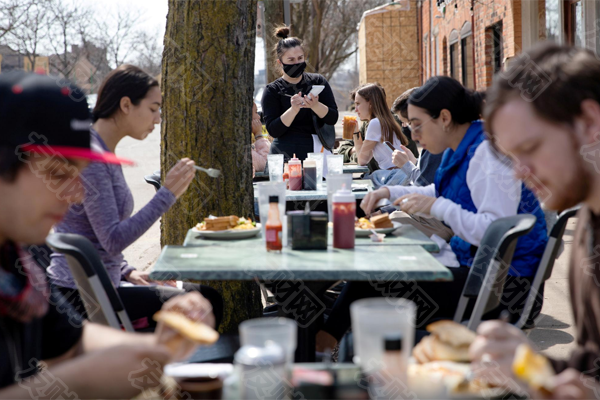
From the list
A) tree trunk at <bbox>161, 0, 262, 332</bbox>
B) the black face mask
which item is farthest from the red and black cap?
the black face mask

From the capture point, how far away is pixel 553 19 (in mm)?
10047

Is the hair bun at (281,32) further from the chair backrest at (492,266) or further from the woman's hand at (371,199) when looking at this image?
the chair backrest at (492,266)

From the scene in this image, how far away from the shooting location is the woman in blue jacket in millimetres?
3025

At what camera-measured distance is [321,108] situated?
604 centimetres

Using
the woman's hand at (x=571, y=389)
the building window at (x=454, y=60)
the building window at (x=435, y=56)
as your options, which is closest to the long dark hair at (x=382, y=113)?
the woman's hand at (x=571, y=389)

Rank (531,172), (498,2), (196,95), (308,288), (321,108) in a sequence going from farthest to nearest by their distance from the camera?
(498,2) → (321,108) → (196,95) → (308,288) → (531,172)

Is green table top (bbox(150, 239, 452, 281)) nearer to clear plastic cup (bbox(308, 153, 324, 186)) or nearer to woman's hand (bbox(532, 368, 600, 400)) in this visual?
woman's hand (bbox(532, 368, 600, 400))

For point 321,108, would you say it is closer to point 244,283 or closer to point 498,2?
point 244,283

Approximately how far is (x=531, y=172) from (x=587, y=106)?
0.18m

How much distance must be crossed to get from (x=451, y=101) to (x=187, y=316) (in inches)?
94.1

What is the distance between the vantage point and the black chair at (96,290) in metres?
2.53

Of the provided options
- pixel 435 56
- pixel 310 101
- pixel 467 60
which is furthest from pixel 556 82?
pixel 435 56

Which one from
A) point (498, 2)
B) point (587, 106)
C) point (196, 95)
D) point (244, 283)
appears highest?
point (498, 2)

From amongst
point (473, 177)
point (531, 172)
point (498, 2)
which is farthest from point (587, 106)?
point (498, 2)
